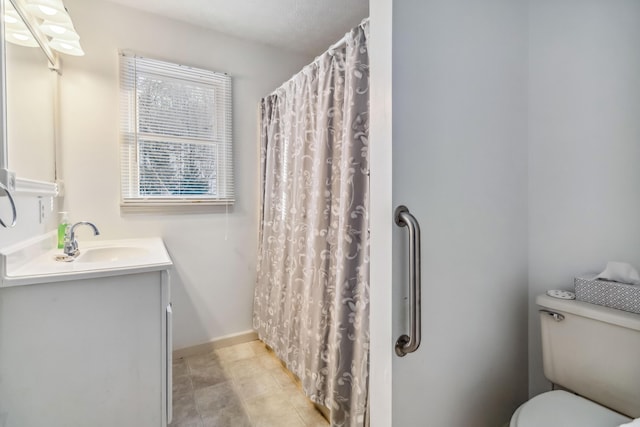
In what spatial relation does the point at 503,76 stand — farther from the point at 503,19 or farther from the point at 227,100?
the point at 227,100

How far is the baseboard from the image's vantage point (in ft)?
7.18

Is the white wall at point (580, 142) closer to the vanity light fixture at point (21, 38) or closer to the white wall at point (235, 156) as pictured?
the white wall at point (235, 156)

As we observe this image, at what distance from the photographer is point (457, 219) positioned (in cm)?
101

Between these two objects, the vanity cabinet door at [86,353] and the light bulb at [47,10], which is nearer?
the vanity cabinet door at [86,353]

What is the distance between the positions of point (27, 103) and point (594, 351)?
2595mm

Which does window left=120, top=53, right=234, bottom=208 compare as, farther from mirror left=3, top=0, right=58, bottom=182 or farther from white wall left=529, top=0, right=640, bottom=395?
Result: white wall left=529, top=0, right=640, bottom=395

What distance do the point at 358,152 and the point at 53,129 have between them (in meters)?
1.84

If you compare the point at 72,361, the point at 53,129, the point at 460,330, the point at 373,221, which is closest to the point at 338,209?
the point at 373,221

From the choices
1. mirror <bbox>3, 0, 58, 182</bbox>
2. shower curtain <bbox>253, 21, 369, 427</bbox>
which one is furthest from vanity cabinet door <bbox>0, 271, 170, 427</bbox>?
shower curtain <bbox>253, 21, 369, 427</bbox>

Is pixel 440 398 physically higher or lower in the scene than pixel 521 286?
lower

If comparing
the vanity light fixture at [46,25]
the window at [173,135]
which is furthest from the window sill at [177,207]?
the vanity light fixture at [46,25]

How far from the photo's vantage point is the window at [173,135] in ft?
6.54

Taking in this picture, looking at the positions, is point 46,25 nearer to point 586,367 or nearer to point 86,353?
point 86,353

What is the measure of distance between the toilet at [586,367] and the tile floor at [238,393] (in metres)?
1.10
